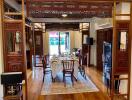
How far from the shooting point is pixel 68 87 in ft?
19.3

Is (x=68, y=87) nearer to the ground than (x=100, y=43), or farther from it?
nearer to the ground

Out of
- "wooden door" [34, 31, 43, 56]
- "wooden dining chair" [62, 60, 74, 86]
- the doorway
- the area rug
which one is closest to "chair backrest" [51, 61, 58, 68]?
"wooden dining chair" [62, 60, 74, 86]

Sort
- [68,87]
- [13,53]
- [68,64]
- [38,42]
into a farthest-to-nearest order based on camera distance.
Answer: [38,42], [68,64], [68,87], [13,53]

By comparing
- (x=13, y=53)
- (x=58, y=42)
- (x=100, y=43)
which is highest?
(x=58, y=42)

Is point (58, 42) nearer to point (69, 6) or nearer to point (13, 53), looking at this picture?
point (69, 6)

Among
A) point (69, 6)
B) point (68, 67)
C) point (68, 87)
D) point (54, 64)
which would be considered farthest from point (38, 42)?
point (69, 6)

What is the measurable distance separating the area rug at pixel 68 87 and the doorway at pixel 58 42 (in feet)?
19.8

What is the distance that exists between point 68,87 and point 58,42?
23.7 ft

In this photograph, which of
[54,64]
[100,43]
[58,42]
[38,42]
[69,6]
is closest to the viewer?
[69,6]

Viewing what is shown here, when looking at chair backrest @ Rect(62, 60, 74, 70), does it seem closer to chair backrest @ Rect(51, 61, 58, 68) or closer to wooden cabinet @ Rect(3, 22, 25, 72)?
chair backrest @ Rect(51, 61, 58, 68)

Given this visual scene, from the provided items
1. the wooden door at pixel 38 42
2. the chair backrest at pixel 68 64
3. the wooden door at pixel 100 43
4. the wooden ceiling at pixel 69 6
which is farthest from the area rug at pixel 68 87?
the wooden door at pixel 38 42

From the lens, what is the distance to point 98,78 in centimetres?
705

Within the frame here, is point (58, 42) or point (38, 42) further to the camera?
point (58, 42)

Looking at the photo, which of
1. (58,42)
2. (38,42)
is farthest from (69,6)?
(58,42)
